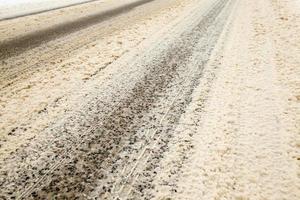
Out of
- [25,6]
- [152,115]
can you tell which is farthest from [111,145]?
[25,6]

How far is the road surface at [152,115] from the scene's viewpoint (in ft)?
11.7

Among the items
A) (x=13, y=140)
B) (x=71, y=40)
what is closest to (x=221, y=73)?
(x=13, y=140)

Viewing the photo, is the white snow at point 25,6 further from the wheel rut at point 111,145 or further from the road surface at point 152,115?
the wheel rut at point 111,145

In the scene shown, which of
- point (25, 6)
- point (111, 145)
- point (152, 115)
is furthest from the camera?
Result: point (25, 6)

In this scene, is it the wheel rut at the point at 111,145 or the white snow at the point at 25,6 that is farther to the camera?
the white snow at the point at 25,6

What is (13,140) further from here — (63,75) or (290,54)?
(290,54)

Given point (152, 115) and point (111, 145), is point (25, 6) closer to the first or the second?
point (152, 115)

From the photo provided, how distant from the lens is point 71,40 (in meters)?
9.80

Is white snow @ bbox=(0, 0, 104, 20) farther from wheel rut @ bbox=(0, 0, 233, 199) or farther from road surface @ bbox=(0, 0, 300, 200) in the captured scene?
wheel rut @ bbox=(0, 0, 233, 199)

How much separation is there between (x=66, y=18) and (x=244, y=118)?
37.2ft

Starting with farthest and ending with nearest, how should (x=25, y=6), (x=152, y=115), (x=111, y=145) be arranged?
(x=25, y=6), (x=152, y=115), (x=111, y=145)

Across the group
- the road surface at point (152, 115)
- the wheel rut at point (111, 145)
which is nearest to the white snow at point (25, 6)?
the road surface at point (152, 115)

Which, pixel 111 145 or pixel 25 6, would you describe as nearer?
pixel 111 145

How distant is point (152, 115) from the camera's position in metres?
5.05
